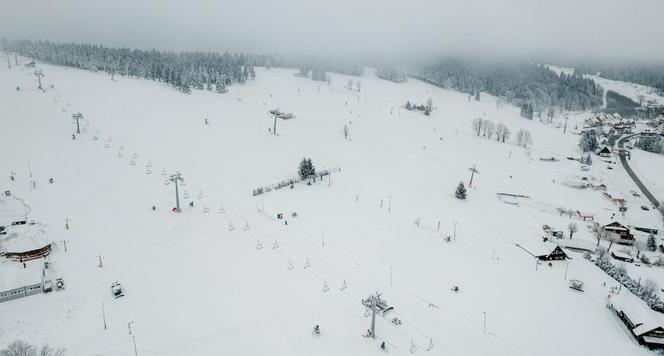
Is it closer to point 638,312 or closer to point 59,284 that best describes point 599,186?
point 638,312

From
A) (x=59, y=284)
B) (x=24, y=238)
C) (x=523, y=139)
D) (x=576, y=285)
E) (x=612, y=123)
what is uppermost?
(x=612, y=123)

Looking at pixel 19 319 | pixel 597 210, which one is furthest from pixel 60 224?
pixel 597 210

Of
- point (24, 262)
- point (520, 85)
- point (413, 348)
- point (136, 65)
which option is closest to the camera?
point (413, 348)

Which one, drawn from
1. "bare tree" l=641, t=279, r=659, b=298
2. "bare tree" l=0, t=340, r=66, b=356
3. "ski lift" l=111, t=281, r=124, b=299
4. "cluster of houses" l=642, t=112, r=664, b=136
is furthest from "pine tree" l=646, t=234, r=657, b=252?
"cluster of houses" l=642, t=112, r=664, b=136

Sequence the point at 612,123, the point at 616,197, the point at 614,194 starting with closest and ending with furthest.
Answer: the point at 616,197 → the point at 614,194 → the point at 612,123

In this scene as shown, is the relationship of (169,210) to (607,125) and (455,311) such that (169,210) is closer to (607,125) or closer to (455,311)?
(455,311)

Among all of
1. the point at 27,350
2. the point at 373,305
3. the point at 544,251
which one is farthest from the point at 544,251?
the point at 27,350
